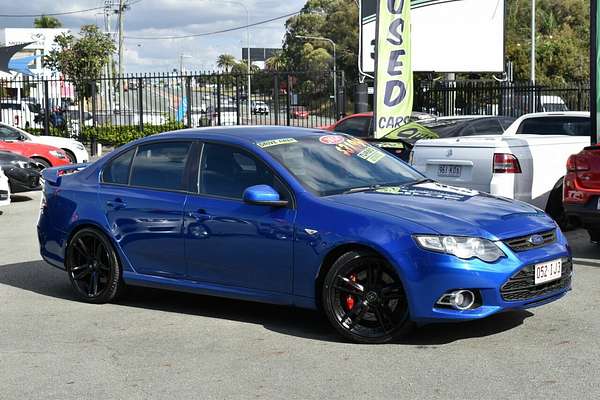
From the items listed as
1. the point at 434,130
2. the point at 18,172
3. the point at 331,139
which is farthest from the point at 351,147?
the point at 18,172

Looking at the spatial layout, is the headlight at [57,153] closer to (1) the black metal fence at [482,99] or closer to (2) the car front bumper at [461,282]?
(1) the black metal fence at [482,99]

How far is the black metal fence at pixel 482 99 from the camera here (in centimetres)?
2498

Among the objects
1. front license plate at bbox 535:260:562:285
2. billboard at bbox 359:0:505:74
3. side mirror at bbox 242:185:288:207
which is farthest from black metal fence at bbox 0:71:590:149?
side mirror at bbox 242:185:288:207

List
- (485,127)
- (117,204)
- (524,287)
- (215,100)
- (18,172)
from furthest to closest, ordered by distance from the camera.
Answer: (215,100), (18,172), (485,127), (117,204), (524,287)

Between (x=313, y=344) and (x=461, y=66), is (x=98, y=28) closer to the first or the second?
(x=461, y=66)

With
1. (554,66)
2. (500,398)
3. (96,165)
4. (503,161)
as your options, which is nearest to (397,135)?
(503,161)

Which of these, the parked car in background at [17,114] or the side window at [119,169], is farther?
the parked car in background at [17,114]

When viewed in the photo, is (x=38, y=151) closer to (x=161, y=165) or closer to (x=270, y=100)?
(x=270, y=100)

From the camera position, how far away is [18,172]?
17203mm

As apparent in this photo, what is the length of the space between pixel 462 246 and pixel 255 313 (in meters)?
2.20

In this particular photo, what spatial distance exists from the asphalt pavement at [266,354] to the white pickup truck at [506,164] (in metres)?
2.63

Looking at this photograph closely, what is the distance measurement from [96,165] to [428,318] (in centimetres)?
358

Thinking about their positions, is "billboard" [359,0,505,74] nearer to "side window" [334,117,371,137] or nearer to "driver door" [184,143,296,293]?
"side window" [334,117,371,137]

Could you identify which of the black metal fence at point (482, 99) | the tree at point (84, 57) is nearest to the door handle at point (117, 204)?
the black metal fence at point (482, 99)
